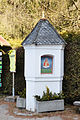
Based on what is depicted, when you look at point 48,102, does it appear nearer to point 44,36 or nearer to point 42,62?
point 42,62

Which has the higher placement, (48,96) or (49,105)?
(48,96)

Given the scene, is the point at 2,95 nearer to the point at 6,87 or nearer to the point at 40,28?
the point at 6,87

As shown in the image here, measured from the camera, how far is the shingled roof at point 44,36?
26.3ft

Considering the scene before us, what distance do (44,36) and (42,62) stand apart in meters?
0.99

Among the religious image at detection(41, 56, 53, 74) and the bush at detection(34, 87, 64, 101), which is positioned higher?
the religious image at detection(41, 56, 53, 74)

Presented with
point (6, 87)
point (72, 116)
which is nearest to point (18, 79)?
point (6, 87)

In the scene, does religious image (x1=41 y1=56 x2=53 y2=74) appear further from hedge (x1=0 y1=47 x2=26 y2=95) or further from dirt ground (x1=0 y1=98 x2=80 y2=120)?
hedge (x1=0 y1=47 x2=26 y2=95)

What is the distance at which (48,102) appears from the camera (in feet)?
25.7

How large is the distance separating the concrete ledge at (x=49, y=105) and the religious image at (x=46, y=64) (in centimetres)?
114

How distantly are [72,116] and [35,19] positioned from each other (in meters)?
8.43

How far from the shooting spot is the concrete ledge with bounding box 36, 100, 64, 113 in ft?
25.6

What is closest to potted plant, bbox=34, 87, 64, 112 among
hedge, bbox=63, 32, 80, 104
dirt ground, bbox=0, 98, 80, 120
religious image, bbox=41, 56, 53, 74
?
dirt ground, bbox=0, 98, 80, 120

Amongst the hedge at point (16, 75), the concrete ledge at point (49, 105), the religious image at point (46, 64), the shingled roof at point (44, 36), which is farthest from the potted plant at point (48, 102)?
the hedge at point (16, 75)

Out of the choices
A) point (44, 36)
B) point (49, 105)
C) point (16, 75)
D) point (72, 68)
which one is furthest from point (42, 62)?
point (16, 75)
